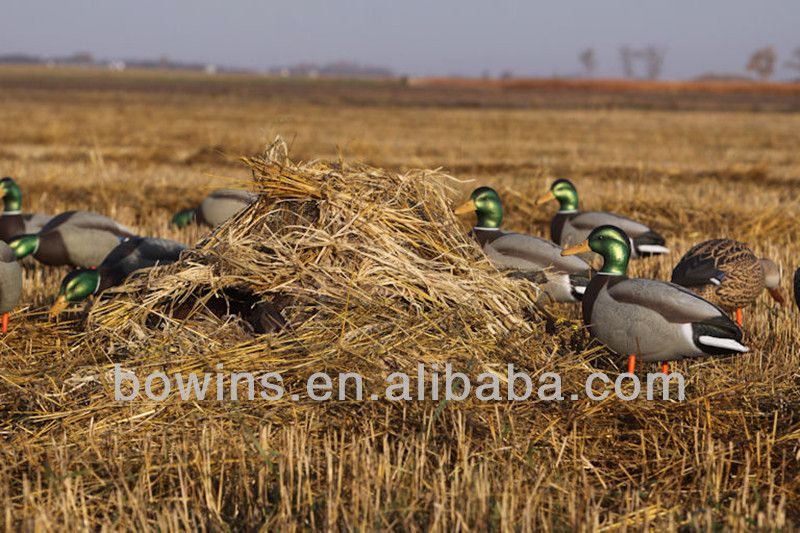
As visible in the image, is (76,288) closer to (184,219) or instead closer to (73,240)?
(73,240)

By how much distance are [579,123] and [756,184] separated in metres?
16.6

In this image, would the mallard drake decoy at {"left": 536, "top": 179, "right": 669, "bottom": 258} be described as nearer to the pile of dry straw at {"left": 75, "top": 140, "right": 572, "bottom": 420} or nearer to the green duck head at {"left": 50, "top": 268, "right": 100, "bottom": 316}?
the pile of dry straw at {"left": 75, "top": 140, "right": 572, "bottom": 420}

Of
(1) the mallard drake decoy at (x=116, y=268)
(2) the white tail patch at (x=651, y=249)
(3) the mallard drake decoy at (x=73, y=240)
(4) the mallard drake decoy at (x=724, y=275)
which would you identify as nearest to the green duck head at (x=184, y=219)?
(3) the mallard drake decoy at (x=73, y=240)

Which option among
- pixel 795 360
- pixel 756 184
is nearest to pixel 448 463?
pixel 795 360

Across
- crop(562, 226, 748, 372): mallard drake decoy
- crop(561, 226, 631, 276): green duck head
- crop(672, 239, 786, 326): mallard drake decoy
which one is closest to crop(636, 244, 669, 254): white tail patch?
crop(672, 239, 786, 326): mallard drake decoy

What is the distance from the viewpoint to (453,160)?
16719mm

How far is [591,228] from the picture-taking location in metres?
7.35

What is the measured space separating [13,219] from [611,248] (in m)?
5.17

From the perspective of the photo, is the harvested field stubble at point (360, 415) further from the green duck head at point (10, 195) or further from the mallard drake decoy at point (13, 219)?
the green duck head at point (10, 195)

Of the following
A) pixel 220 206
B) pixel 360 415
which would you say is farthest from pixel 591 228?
pixel 360 415

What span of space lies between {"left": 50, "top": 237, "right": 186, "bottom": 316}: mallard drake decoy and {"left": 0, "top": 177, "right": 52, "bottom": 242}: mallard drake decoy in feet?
5.64

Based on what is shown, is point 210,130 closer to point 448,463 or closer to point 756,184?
point 756,184

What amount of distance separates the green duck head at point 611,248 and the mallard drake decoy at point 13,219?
4.84 m

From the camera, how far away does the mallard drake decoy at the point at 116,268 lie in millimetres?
5723
